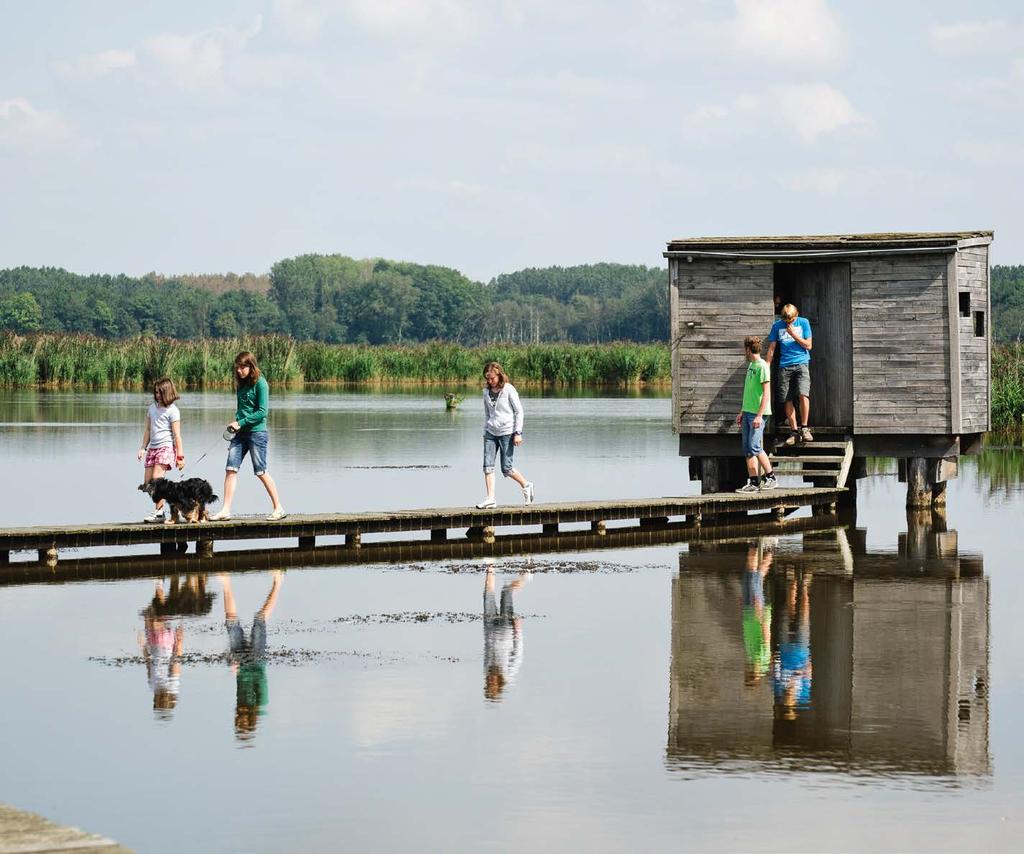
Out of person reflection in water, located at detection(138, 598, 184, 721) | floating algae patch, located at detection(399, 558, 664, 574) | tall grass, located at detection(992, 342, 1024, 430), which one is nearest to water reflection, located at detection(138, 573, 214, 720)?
person reflection in water, located at detection(138, 598, 184, 721)

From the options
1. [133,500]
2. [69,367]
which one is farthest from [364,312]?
[133,500]

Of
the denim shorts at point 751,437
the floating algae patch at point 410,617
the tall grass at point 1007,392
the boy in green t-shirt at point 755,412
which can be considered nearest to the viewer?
the floating algae patch at point 410,617

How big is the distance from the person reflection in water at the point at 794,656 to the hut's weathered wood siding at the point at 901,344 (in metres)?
7.32

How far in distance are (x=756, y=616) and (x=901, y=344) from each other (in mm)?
9670

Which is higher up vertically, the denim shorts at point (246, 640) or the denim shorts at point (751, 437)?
the denim shorts at point (751, 437)

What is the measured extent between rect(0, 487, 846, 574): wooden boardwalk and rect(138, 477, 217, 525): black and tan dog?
0.27 meters

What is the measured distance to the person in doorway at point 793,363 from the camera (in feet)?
71.6

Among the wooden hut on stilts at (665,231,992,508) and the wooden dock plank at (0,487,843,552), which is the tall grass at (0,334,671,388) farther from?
the wooden dock plank at (0,487,843,552)

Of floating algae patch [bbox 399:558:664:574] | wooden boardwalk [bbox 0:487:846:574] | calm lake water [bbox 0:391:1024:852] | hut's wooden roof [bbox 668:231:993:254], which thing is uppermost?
hut's wooden roof [bbox 668:231:993:254]

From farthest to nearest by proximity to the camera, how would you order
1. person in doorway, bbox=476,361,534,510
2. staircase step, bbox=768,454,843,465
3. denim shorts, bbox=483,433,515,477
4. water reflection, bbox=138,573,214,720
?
staircase step, bbox=768,454,843,465 < denim shorts, bbox=483,433,515,477 < person in doorway, bbox=476,361,534,510 < water reflection, bbox=138,573,214,720

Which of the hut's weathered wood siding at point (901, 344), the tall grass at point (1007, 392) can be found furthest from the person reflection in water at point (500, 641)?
the tall grass at point (1007, 392)

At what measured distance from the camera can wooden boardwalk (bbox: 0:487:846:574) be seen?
16.3 metres

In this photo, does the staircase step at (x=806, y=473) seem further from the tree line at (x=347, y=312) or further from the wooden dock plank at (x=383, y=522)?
the tree line at (x=347, y=312)

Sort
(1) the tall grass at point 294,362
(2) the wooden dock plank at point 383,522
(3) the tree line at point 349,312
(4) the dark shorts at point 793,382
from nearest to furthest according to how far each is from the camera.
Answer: (2) the wooden dock plank at point 383,522, (4) the dark shorts at point 793,382, (1) the tall grass at point 294,362, (3) the tree line at point 349,312
